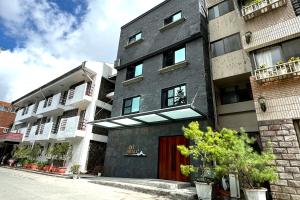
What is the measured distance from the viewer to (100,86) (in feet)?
65.7

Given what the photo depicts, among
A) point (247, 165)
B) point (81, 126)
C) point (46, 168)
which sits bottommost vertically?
point (46, 168)

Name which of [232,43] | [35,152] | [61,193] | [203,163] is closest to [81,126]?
[35,152]

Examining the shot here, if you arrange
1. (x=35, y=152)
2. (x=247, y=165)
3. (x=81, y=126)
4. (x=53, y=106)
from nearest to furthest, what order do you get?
(x=247, y=165)
(x=81, y=126)
(x=35, y=152)
(x=53, y=106)

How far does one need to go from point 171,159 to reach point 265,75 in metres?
6.58

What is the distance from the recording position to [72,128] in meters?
17.6

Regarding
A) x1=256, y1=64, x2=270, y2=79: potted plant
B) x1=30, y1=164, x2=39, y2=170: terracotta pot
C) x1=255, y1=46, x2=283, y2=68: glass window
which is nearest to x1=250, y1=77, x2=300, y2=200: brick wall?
x1=256, y1=64, x2=270, y2=79: potted plant

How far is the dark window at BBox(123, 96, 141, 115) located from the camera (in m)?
14.6

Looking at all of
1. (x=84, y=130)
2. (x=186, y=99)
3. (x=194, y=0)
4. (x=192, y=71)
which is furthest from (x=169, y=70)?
(x=84, y=130)

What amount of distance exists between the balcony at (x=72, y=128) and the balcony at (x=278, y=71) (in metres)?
14.6

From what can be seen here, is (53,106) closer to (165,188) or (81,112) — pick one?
(81,112)

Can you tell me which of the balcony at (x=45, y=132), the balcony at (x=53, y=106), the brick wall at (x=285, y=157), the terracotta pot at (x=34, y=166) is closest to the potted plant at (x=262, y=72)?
→ the brick wall at (x=285, y=157)

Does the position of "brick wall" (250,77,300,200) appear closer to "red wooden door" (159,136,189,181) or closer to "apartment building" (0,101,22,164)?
"red wooden door" (159,136,189,181)

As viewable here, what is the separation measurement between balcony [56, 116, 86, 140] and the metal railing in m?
14.6

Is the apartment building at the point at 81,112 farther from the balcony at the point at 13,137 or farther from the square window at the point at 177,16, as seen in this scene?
the square window at the point at 177,16
